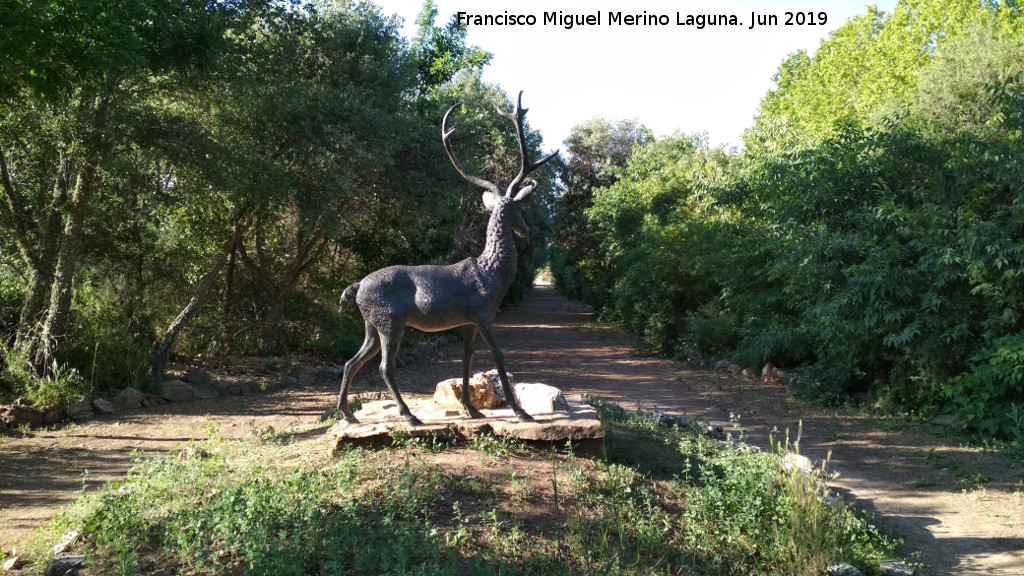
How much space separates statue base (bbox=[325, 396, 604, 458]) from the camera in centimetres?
588

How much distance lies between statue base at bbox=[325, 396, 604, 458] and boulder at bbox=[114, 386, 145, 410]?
564cm

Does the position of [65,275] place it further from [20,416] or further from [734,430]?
[734,430]

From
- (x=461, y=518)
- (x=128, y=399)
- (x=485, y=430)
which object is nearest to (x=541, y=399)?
(x=485, y=430)

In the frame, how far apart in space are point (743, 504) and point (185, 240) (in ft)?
39.7

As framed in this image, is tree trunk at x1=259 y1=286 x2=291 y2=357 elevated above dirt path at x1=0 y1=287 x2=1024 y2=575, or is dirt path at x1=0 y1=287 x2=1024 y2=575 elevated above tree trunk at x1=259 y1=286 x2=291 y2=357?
tree trunk at x1=259 y1=286 x2=291 y2=357

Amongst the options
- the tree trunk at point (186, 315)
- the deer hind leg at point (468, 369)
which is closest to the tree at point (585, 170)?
the tree trunk at point (186, 315)

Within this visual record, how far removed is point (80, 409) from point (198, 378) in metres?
2.40

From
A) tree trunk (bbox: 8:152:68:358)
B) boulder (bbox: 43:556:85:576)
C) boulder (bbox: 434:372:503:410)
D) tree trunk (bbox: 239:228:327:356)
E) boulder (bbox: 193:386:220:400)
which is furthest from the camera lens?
tree trunk (bbox: 239:228:327:356)

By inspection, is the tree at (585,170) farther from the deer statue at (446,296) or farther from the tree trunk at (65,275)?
the deer statue at (446,296)

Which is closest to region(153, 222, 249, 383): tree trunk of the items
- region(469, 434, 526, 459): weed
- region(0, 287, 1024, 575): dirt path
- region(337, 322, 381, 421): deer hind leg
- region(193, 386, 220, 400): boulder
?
region(193, 386, 220, 400): boulder

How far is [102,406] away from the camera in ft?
32.2

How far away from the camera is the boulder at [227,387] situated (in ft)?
38.1

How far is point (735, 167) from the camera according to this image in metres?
16.9

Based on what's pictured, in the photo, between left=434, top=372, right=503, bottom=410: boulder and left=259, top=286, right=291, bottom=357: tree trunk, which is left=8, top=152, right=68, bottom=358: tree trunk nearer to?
left=259, top=286, right=291, bottom=357: tree trunk
